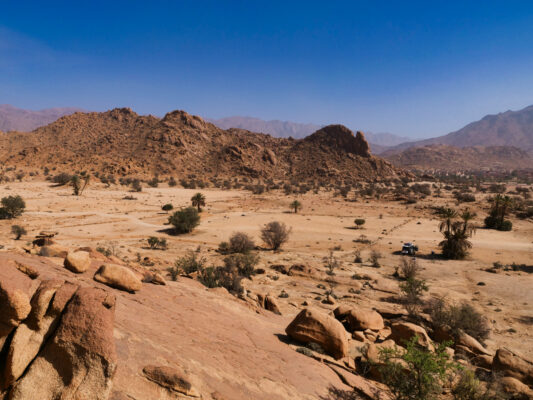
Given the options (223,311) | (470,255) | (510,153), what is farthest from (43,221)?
(510,153)

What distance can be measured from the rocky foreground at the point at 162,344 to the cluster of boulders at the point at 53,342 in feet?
0.04

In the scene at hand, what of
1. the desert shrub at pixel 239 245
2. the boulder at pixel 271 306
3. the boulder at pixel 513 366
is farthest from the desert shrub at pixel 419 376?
the desert shrub at pixel 239 245

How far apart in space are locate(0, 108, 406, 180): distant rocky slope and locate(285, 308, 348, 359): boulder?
7594 centimetres

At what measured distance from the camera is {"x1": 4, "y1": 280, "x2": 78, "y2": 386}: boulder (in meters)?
3.68

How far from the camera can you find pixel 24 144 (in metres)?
87.4

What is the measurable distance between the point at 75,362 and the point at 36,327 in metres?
0.88

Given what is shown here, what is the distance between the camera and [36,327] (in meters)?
4.00

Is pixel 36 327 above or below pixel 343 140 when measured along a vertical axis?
below

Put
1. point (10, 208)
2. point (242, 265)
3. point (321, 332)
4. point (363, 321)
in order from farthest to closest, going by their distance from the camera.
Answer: point (10, 208) < point (242, 265) < point (363, 321) < point (321, 332)

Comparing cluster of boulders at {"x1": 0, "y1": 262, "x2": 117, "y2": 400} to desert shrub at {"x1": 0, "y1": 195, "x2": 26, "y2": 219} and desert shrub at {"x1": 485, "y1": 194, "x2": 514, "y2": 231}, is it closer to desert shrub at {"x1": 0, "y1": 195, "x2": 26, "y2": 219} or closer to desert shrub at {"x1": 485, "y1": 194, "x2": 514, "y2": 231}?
desert shrub at {"x1": 0, "y1": 195, "x2": 26, "y2": 219}

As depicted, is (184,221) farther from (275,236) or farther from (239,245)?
(275,236)

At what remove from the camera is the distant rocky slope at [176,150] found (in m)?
78.2

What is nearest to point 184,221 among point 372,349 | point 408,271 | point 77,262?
point 408,271

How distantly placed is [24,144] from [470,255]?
377ft
